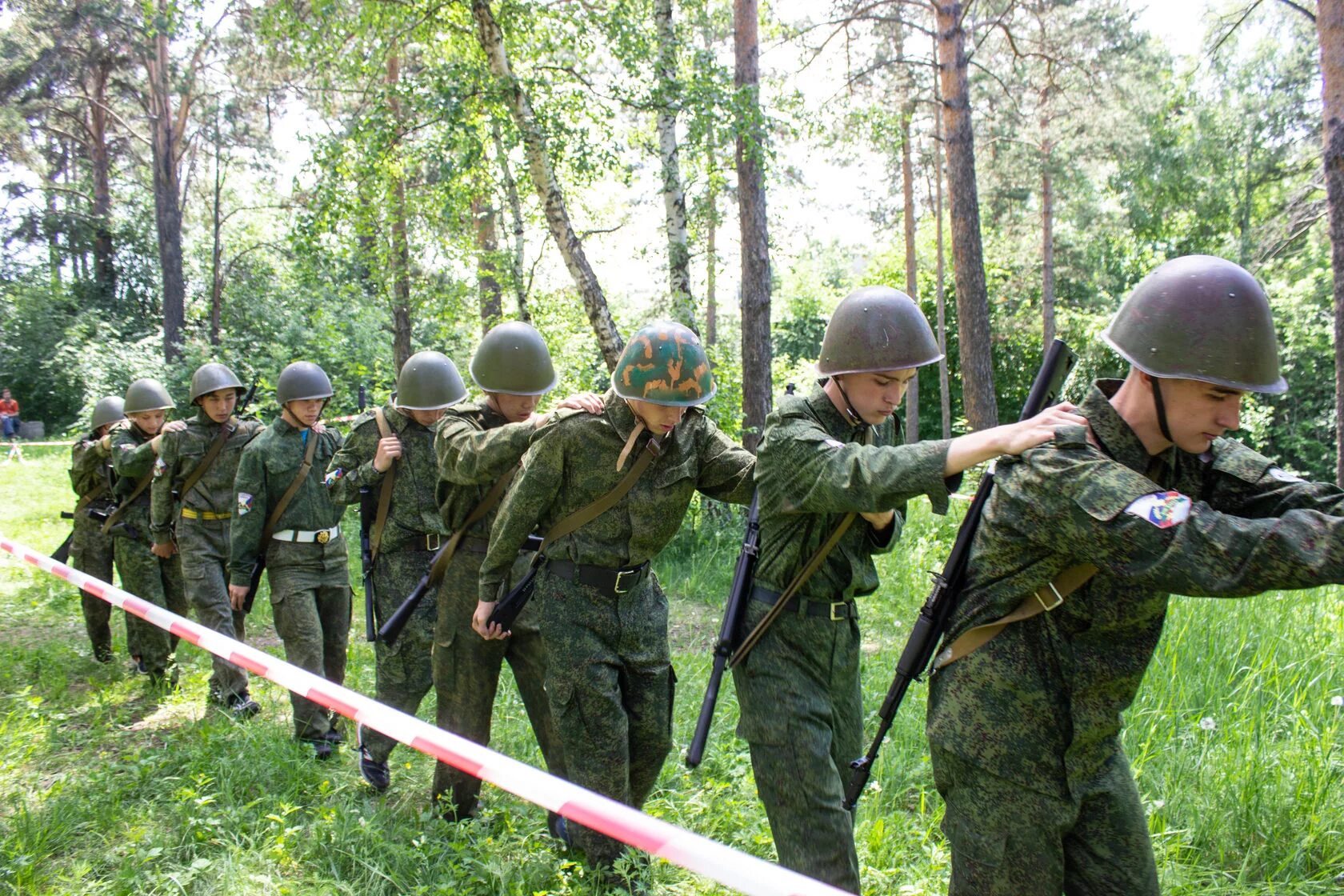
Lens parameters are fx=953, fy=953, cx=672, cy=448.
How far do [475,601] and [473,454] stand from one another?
0.81 meters

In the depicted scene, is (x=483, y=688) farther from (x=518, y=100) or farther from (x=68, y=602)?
(x=68, y=602)

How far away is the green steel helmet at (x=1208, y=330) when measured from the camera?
2.18 meters

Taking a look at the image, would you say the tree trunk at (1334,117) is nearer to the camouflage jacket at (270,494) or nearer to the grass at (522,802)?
the grass at (522,802)

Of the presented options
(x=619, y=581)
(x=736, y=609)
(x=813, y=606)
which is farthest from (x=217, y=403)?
(x=813, y=606)

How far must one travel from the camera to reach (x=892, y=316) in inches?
129

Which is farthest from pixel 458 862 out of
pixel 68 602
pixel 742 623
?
pixel 68 602

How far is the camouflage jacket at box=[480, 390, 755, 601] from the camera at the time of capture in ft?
12.4

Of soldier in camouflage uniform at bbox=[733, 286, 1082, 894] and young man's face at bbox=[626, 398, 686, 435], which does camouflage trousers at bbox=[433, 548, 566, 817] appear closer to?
young man's face at bbox=[626, 398, 686, 435]

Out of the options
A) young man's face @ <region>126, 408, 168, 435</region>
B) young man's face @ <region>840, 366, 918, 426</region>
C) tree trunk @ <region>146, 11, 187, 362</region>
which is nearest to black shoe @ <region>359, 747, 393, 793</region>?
young man's face @ <region>840, 366, 918, 426</region>

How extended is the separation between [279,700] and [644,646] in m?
3.90

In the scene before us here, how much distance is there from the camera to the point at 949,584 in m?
2.74

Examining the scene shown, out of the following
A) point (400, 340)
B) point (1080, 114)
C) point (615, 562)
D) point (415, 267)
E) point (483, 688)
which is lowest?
Result: point (483, 688)

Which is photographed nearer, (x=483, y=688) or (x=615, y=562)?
(x=615, y=562)

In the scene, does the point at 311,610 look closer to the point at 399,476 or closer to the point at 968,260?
the point at 399,476
